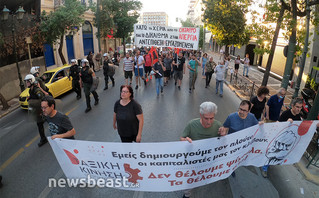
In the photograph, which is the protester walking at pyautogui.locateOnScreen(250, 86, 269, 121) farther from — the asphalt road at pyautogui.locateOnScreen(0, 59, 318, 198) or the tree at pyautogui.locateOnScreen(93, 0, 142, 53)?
the tree at pyautogui.locateOnScreen(93, 0, 142, 53)

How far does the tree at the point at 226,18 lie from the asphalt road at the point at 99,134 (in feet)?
17.1

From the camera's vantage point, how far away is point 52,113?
3826 millimetres

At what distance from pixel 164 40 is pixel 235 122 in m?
9.01

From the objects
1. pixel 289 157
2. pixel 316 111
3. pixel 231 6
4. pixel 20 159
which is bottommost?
pixel 20 159

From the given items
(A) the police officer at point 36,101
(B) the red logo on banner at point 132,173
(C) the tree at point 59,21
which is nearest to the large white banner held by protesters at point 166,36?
(C) the tree at point 59,21

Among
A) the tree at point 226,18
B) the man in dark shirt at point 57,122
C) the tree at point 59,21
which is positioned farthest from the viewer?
the tree at point 226,18

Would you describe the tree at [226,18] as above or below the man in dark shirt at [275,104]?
above

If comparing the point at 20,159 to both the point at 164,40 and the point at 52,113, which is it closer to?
the point at 52,113

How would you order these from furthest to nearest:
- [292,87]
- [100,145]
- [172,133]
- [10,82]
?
[292,87]
[10,82]
[172,133]
[100,145]

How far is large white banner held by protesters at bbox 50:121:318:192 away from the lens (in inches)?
123

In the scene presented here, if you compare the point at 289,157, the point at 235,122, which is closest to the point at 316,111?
the point at 289,157

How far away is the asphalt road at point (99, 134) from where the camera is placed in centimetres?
410

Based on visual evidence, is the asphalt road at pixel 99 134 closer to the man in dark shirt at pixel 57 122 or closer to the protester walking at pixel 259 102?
the man in dark shirt at pixel 57 122

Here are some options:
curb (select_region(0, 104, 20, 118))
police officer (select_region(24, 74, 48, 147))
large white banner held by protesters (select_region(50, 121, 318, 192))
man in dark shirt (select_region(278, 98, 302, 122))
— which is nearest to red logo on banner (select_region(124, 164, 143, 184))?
large white banner held by protesters (select_region(50, 121, 318, 192))
